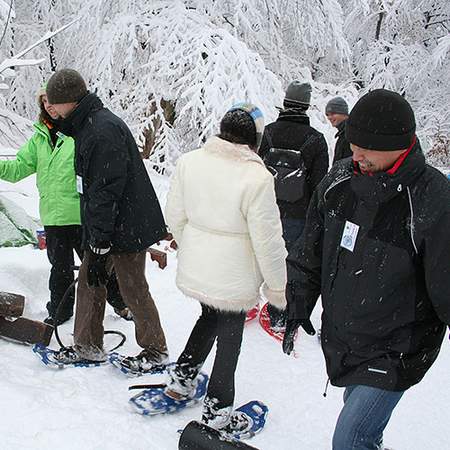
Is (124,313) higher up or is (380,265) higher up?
(380,265)

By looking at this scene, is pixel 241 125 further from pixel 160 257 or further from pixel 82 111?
pixel 160 257

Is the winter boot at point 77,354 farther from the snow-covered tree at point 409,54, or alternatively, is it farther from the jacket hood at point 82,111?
the snow-covered tree at point 409,54

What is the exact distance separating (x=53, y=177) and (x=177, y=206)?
1264mm

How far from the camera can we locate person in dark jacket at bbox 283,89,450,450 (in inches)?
77.5

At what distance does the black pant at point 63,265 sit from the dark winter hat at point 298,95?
185 centimetres

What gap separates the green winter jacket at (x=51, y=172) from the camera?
3709 mm

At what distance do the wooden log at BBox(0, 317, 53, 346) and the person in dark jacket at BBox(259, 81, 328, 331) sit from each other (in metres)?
1.75

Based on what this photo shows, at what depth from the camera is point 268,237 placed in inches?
105

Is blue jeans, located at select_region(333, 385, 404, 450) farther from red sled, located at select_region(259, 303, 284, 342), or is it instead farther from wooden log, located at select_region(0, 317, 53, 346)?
wooden log, located at select_region(0, 317, 53, 346)

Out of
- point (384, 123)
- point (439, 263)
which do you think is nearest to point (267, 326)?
point (439, 263)

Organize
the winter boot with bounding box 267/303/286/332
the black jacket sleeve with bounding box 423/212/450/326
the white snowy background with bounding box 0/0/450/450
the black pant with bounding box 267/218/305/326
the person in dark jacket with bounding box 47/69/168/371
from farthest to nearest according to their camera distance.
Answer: the winter boot with bounding box 267/303/286/332 < the black pant with bounding box 267/218/305/326 < the person in dark jacket with bounding box 47/69/168/371 < the white snowy background with bounding box 0/0/450/450 < the black jacket sleeve with bounding box 423/212/450/326

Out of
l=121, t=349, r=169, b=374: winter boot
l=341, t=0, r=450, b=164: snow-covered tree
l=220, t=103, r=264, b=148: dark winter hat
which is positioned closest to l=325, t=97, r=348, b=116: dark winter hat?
l=220, t=103, r=264, b=148: dark winter hat

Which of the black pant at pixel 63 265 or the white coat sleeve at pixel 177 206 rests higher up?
the white coat sleeve at pixel 177 206

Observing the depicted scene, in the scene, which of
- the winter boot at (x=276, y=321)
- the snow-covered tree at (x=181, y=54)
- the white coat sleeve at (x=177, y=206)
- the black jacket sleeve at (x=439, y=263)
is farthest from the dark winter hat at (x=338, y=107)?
the snow-covered tree at (x=181, y=54)
